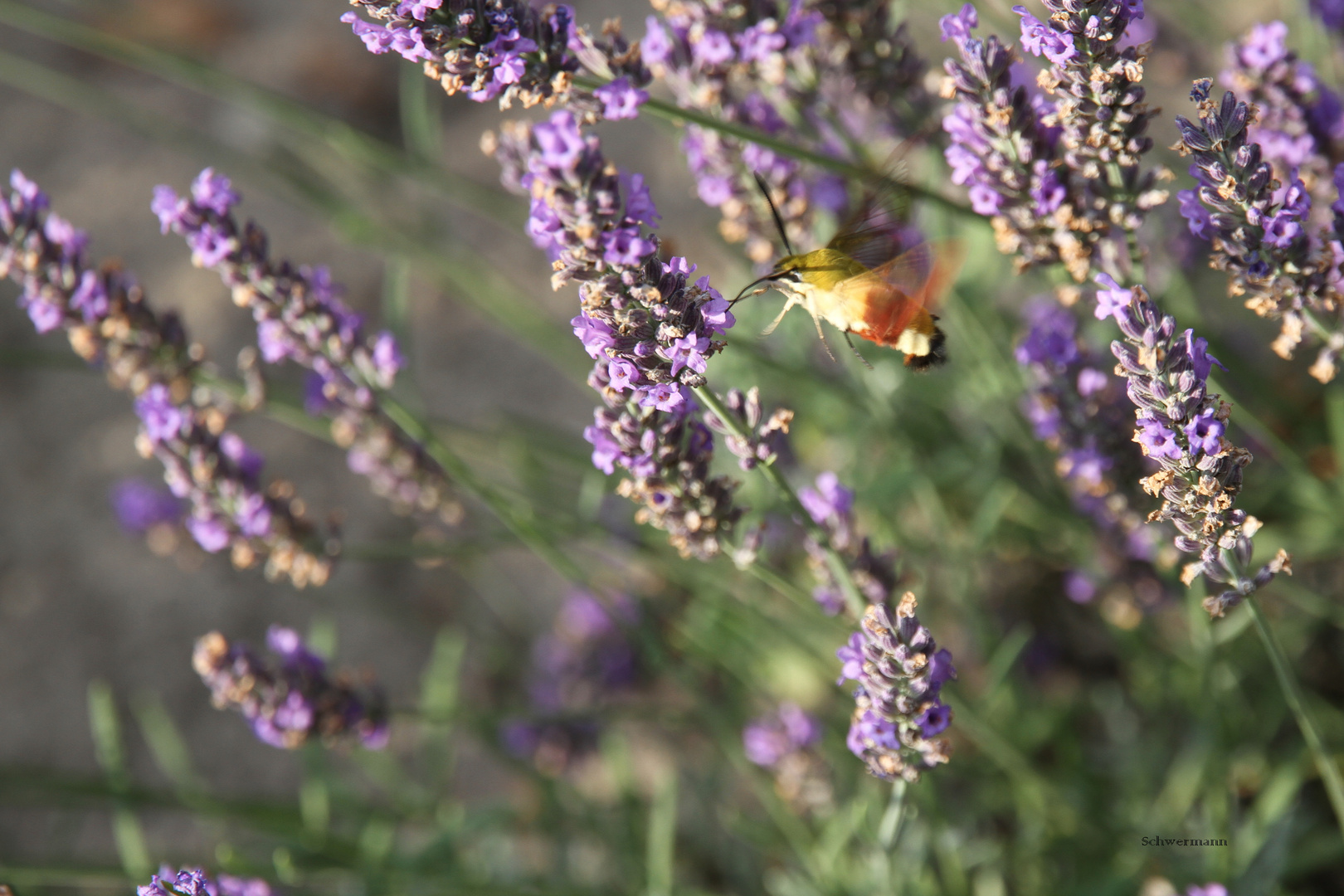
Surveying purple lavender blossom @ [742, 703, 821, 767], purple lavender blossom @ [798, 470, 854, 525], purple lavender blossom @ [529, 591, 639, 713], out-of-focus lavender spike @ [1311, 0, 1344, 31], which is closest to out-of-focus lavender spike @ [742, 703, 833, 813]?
purple lavender blossom @ [742, 703, 821, 767]

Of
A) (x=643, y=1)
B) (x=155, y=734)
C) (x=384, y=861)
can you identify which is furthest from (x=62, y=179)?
(x=384, y=861)

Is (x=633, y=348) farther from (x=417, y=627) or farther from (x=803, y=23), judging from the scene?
(x=417, y=627)

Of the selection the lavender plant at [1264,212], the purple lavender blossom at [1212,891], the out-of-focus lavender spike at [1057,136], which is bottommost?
the purple lavender blossom at [1212,891]

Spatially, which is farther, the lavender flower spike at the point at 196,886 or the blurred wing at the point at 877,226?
the blurred wing at the point at 877,226

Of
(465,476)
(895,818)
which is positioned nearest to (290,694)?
(465,476)

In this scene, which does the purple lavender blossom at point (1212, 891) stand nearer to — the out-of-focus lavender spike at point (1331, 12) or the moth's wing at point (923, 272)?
the moth's wing at point (923, 272)

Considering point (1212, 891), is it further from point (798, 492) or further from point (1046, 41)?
point (1046, 41)

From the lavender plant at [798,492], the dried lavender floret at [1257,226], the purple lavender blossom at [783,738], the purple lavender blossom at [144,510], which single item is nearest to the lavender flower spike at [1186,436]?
the lavender plant at [798,492]
